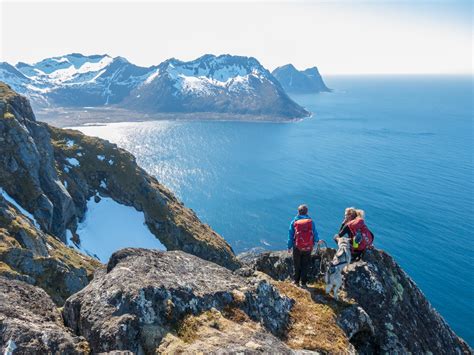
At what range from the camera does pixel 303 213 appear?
17.5 metres

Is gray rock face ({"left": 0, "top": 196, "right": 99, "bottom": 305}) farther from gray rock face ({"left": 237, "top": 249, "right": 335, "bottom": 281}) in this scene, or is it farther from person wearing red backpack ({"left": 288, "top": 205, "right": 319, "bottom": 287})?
person wearing red backpack ({"left": 288, "top": 205, "right": 319, "bottom": 287})

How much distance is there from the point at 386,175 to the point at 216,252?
12344cm

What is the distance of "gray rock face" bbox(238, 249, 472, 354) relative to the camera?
14758 millimetres

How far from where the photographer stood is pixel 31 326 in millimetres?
10164

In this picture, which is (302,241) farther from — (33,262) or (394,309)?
(33,262)

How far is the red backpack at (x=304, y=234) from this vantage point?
16609mm

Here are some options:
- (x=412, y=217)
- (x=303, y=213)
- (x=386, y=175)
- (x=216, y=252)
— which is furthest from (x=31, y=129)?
(x=386, y=175)

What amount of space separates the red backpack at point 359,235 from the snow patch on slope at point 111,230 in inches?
2986

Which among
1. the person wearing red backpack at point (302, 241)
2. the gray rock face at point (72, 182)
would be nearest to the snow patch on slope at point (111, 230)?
the gray rock face at point (72, 182)

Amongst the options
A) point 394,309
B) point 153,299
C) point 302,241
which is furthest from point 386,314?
point 153,299

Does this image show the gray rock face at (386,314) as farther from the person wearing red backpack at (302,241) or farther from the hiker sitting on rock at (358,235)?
the person wearing red backpack at (302,241)

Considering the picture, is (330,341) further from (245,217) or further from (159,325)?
(245,217)

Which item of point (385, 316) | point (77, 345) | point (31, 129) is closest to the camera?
point (77, 345)

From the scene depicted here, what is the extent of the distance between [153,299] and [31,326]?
11.1 ft
